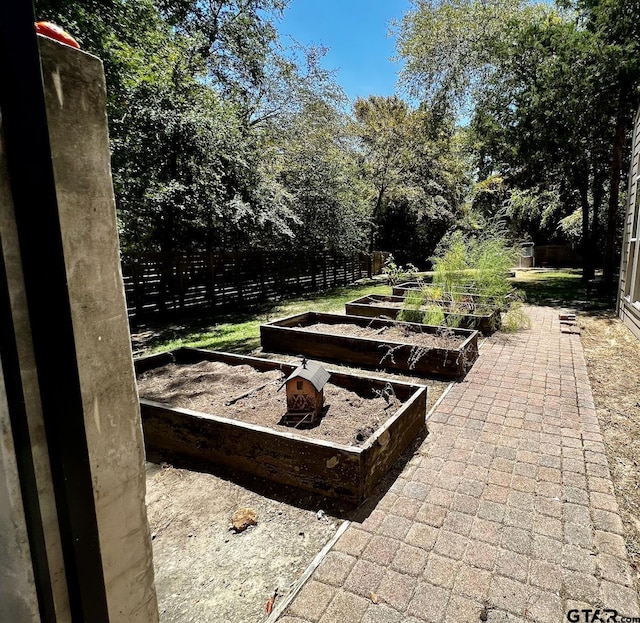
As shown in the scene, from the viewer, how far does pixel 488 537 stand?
217 cm

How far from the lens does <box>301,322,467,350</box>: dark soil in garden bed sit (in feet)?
18.0

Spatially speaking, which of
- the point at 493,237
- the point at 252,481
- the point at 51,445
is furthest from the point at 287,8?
the point at 51,445

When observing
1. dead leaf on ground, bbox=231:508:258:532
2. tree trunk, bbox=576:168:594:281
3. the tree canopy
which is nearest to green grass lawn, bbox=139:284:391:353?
the tree canopy

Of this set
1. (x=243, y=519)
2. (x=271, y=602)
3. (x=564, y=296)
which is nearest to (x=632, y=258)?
(x=564, y=296)

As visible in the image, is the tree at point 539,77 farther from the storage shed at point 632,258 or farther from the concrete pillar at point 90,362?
the concrete pillar at point 90,362

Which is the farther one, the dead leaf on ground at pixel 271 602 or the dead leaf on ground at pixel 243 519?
the dead leaf on ground at pixel 243 519

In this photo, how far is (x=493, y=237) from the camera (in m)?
7.86

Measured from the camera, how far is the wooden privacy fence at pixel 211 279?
26.4ft

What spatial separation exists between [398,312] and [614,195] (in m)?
8.10

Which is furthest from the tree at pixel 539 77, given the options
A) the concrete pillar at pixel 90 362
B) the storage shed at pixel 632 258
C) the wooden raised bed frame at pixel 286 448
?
the concrete pillar at pixel 90 362

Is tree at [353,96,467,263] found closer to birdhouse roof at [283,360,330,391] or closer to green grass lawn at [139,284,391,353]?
green grass lawn at [139,284,391,353]

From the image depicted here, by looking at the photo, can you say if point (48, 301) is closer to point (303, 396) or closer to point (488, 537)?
point (488, 537)

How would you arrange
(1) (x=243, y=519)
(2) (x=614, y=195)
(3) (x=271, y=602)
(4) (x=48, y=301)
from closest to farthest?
(4) (x=48, y=301) < (3) (x=271, y=602) < (1) (x=243, y=519) < (2) (x=614, y=195)

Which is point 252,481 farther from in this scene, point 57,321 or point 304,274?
point 304,274
